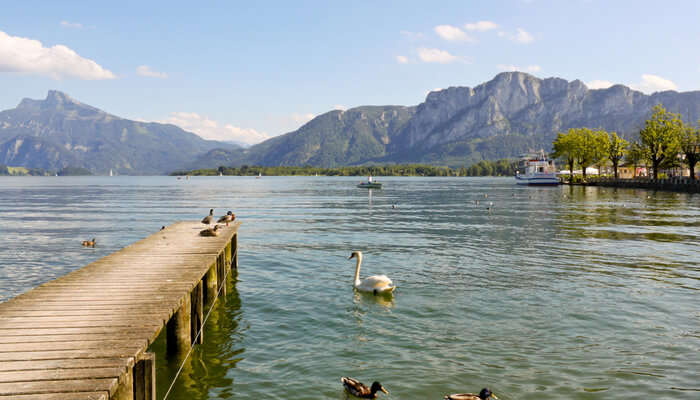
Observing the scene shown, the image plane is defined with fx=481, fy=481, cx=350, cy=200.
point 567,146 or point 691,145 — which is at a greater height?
point 567,146

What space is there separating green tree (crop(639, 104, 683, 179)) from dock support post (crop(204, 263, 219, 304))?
124 metres

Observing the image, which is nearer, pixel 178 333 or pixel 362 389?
pixel 362 389

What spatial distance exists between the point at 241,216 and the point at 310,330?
4597cm

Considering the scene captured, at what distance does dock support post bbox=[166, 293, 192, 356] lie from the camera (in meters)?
13.6

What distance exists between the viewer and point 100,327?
32.3 ft

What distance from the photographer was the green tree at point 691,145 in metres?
111

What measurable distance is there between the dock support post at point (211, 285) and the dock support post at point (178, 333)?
6.47 metres

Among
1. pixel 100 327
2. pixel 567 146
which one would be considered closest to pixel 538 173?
pixel 567 146

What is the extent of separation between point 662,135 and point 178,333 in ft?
433

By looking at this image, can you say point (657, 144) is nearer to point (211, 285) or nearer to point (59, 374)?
point (211, 285)

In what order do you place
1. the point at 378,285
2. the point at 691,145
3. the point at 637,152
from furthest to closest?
the point at 637,152 < the point at 691,145 < the point at 378,285

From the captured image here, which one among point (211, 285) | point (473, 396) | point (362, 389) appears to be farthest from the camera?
point (211, 285)

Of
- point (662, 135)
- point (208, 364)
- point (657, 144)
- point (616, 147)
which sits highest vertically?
point (662, 135)

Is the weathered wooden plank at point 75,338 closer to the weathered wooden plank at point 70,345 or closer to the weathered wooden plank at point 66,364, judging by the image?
the weathered wooden plank at point 70,345
